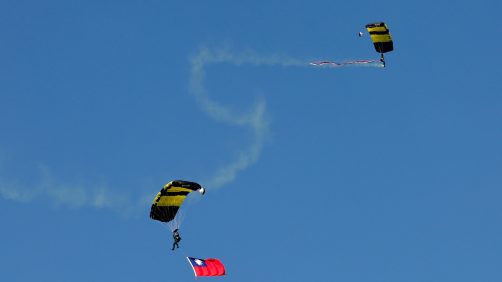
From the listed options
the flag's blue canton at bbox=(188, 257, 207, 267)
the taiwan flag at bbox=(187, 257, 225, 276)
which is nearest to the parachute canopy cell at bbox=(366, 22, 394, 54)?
the taiwan flag at bbox=(187, 257, 225, 276)

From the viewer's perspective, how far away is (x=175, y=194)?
95.6 metres

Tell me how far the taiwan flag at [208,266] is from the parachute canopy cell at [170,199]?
5.59m

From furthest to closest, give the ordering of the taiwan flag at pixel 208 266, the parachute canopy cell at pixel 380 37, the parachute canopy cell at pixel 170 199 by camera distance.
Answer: the parachute canopy cell at pixel 380 37
the taiwan flag at pixel 208 266
the parachute canopy cell at pixel 170 199

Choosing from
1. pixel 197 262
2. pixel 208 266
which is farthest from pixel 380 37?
pixel 197 262

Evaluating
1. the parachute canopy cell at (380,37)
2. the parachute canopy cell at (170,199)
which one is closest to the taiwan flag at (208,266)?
the parachute canopy cell at (170,199)

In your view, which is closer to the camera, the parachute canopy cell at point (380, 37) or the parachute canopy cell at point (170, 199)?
the parachute canopy cell at point (170, 199)

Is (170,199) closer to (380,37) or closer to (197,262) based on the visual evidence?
(197,262)

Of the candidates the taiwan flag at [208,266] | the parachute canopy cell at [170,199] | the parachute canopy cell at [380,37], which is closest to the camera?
the parachute canopy cell at [170,199]

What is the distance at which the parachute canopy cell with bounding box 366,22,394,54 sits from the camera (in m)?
112

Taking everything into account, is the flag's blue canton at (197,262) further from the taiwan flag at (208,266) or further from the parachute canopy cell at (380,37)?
the parachute canopy cell at (380,37)

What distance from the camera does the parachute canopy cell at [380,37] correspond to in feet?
367

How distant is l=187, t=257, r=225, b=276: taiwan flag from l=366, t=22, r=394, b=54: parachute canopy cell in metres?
27.7

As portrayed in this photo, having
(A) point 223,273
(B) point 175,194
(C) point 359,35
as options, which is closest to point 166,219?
(B) point 175,194

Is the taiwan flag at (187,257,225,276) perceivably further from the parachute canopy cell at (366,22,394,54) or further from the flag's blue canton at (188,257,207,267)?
the parachute canopy cell at (366,22,394,54)
